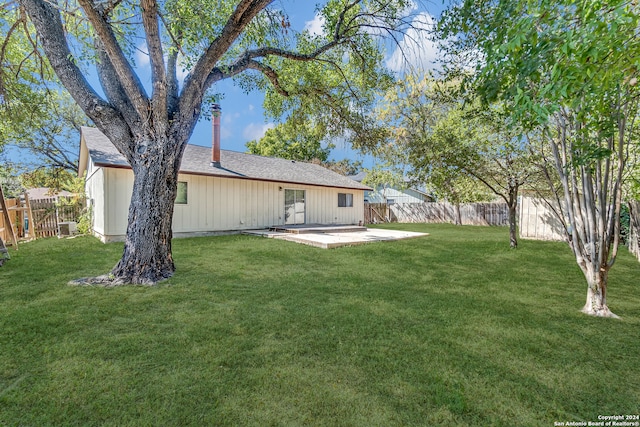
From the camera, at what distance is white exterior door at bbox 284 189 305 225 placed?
13172mm

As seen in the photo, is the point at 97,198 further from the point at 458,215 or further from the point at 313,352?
the point at 458,215

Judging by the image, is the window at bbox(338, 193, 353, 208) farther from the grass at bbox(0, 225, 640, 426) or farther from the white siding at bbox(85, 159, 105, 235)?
the grass at bbox(0, 225, 640, 426)

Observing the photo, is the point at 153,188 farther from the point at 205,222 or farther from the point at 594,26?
the point at 205,222

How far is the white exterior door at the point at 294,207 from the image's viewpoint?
519 inches

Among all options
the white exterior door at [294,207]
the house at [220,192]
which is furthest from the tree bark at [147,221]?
the white exterior door at [294,207]

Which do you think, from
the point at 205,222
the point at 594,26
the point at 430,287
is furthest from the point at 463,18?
the point at 205,222

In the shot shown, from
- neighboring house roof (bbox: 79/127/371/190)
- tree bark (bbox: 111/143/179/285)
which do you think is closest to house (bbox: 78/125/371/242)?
neighboring house roof (bbox: 79/127/371/190)

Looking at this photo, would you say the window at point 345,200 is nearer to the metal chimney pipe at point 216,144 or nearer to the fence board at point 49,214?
the metal chimney pipe at point 216,144

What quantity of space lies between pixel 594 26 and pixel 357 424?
278cm

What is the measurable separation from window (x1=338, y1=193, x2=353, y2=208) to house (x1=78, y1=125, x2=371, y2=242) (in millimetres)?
57

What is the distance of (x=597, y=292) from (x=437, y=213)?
18850 millimetres

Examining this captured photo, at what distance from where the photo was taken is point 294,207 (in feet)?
44.2

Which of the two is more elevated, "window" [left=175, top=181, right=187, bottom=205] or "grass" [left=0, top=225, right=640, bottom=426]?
"window" [left=175, top=181, right=187, bottom=205]

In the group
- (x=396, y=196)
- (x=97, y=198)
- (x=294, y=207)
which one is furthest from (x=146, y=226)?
(x=396, y=196)
